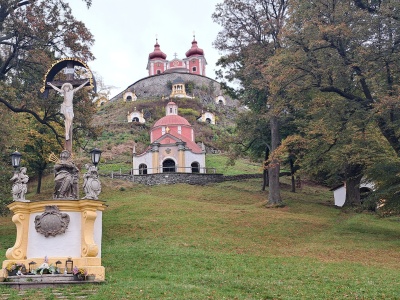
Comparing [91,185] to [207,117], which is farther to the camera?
[207,117]

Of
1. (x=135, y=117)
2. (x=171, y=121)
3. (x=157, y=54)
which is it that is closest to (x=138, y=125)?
(x=135, y=117)

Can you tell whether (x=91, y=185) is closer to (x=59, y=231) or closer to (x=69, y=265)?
(x=59, y=231)

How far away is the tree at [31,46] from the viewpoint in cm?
2012

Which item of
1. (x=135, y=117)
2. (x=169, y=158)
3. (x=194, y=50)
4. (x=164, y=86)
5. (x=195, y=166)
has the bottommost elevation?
(x=195, y=166)

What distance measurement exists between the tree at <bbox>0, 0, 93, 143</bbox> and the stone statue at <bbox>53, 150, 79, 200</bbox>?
8.89 metres

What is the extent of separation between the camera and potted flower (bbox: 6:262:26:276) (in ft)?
36.7

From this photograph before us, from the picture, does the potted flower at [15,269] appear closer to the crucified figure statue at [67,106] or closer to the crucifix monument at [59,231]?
the crucifix monument at [59,231]

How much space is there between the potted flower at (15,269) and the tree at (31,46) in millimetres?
10819

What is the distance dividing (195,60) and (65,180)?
95244 millimetres

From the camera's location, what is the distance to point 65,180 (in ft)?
41.1

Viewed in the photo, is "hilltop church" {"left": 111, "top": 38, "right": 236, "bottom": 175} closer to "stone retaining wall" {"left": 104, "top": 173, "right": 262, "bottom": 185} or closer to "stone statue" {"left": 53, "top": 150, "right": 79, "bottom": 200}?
"stone retaining wall" {"left": 104, "top": 173, "right": 262, "bottom": 185}

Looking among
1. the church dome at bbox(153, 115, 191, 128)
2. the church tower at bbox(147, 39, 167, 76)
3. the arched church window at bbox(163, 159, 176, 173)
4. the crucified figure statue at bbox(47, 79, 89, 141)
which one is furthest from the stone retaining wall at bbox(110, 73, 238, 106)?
the crucified figure statue at bbox(47, 79, 89, 141)

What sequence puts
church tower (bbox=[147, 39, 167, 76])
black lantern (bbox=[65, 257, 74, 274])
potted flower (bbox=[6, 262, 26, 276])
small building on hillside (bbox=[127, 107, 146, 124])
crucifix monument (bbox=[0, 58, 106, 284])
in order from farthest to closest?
church tower (bbox=[147, 39, 167, 76]) < small building on hillside (bbox=[127, 107, 146, 124]) < crucifix monument (bbox=[0, 58, 106, 284]) < black lantern (bbox=[65, 257, 74, 274]) < potted flower (bbox=[6, 262, 26, 276])

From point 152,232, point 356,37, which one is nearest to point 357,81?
point 356,37
